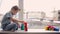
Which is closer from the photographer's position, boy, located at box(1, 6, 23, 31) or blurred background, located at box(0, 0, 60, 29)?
boy, located at box(1, 6, 23, 31)

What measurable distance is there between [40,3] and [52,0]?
0.27 m

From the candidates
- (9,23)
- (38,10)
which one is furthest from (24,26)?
(38,10)

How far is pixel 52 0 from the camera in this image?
258 cm

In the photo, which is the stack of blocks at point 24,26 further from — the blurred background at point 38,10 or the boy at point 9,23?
the blurred background at point 38,10

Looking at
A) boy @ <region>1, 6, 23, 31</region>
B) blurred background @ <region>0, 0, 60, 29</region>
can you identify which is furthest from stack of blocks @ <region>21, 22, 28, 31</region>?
blurred background @ <region>0, 0, 60, 29</region>

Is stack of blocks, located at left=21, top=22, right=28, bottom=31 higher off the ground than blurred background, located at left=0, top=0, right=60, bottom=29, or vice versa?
blurred background, located at left=0, top=0, right=60, bottom=29

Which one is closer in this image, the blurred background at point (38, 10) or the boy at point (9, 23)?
the boy at point (9, 23)

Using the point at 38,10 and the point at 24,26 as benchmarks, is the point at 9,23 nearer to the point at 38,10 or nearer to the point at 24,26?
the point at 24,26

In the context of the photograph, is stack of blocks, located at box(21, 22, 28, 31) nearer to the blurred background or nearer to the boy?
the boy

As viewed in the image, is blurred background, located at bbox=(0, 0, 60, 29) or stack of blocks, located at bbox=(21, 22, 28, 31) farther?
blurred background, located at bbox=(0, 0, 60, 29)

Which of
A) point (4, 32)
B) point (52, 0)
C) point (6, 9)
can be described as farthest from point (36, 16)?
point (4, 32)

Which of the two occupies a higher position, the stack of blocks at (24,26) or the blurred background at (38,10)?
the blurred background at (38,10)

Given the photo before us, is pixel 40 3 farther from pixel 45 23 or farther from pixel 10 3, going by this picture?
pixel 10 3

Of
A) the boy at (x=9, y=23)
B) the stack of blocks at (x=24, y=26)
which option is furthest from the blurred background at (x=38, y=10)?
the boy at (x=9, y=23)
